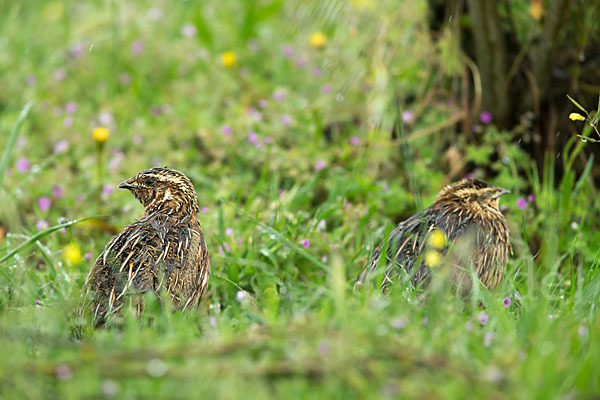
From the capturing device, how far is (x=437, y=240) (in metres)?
4.42

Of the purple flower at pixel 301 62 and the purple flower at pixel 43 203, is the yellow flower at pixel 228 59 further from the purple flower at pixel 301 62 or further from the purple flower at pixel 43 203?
the purple flower at pixel 43 203

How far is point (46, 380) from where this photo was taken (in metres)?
2.62

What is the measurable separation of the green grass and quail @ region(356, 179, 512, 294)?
16cm

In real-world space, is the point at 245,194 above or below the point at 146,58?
below

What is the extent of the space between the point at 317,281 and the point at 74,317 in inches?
60.4

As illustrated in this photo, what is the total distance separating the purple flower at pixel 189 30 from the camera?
8656 mm

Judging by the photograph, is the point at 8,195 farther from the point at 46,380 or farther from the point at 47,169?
the point at 46,380

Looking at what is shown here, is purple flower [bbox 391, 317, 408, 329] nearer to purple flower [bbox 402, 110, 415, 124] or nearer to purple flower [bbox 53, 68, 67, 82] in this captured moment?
purple flower [bbox 402, 110, 415, 124]

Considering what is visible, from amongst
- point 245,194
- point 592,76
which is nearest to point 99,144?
point 245,194

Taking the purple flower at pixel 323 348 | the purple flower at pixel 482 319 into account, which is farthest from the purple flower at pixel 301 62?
the purple flower at pixel 323 348

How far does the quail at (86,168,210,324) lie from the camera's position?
4.00 m

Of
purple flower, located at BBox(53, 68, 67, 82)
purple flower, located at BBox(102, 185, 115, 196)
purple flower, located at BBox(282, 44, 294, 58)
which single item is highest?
purple flower, located at BBox(53, 68, 67, 82)

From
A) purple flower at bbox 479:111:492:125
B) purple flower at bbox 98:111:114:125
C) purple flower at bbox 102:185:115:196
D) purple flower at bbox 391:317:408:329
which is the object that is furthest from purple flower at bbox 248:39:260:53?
purple flower at bbox 391:317:408:329

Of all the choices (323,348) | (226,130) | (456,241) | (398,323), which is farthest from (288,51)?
(323,348)
